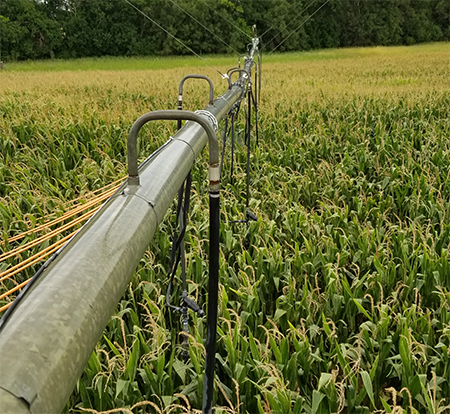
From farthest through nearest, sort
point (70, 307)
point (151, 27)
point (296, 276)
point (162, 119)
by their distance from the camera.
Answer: point (151, 27) → point (296, 276) → point (162, 119) → point (70, 307)

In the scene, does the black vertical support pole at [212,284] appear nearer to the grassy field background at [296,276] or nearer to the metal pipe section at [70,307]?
the metal pipe section at [70,307]

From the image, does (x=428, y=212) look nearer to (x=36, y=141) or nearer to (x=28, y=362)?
(x=28, y=362)

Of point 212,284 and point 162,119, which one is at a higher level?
point 162,119

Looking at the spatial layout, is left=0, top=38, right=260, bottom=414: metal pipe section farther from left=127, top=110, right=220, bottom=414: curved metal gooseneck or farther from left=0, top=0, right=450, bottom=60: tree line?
left=0, top=0, right=450, bottom=60: tree line

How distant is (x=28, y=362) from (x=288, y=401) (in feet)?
4.58

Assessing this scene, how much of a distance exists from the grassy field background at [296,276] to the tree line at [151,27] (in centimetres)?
2498

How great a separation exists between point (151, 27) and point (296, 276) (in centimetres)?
3893

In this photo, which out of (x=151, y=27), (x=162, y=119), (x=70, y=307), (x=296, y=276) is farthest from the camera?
(x=151, y=27)

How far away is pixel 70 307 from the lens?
2.00 feet

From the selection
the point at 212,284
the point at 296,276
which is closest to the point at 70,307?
the point at 212,284

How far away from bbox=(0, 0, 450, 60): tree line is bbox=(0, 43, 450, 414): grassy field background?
82.0 ft

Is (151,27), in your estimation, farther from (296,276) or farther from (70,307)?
(70,307)

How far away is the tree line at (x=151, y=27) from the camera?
32750 mm

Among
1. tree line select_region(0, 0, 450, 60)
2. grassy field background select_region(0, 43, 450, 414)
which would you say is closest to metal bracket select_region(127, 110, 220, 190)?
grassy field background select_region(0, 43, 450, 414)
